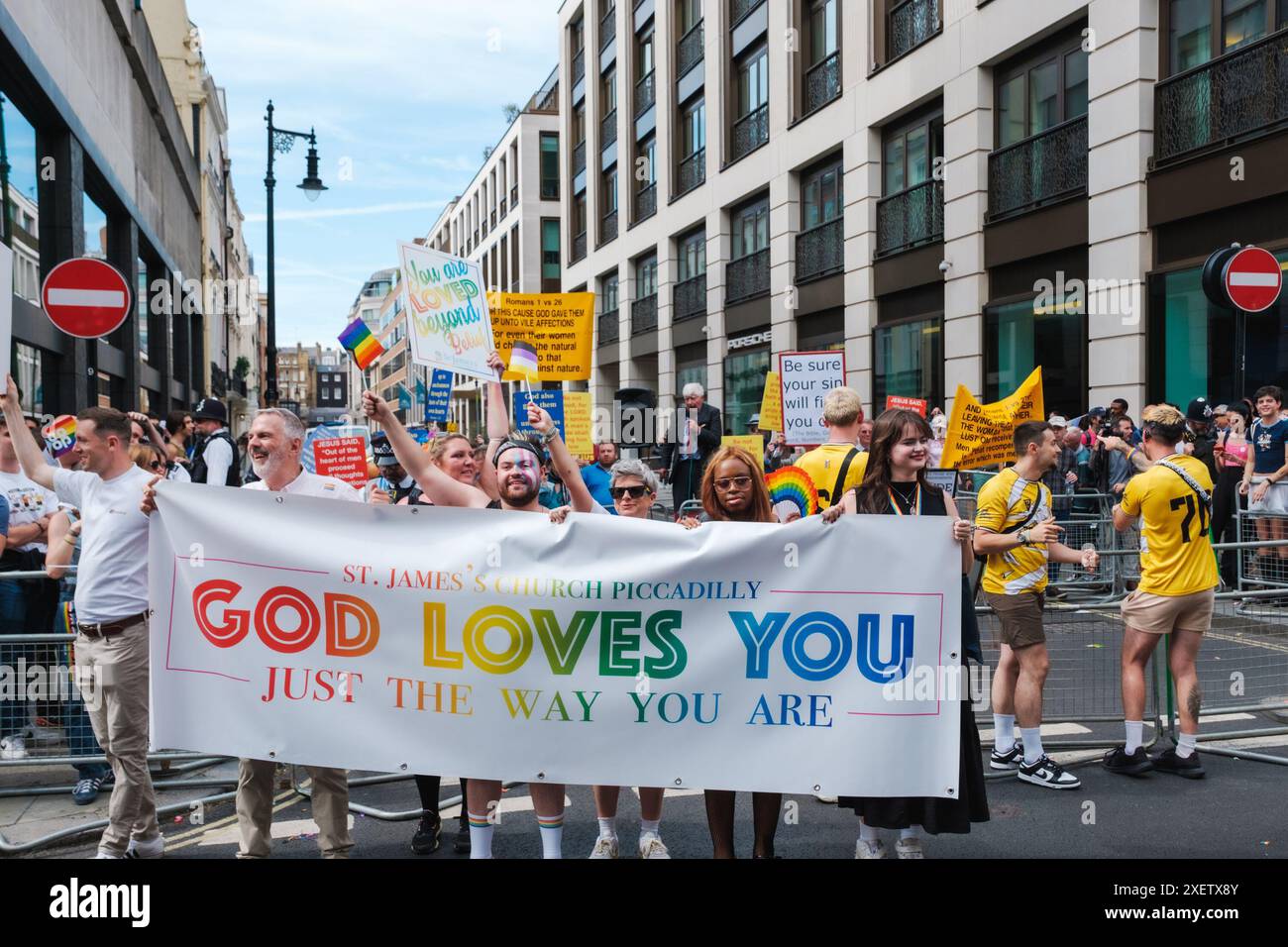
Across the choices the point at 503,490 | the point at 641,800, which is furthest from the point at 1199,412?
the point at 503,490

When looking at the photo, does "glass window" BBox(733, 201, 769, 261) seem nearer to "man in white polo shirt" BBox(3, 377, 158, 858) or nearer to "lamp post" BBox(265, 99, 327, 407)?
"lamp post" BBox(265, 99, 327, 407)

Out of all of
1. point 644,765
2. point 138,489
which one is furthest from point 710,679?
point 138,489

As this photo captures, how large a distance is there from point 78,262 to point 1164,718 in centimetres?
817

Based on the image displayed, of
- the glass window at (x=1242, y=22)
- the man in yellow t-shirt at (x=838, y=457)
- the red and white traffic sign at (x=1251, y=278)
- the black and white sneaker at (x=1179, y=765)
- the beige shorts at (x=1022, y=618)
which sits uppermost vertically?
the glass window at (x=1242, y=22)

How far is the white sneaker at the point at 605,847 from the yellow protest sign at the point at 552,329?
6.55 meters

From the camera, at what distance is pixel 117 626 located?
482 centimetres

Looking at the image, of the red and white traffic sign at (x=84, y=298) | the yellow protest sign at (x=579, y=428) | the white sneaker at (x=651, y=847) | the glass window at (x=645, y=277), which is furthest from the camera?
the glass window at (x=645, y=277)

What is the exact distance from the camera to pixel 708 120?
97.0 feet

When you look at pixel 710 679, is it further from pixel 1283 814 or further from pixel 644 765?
pixel 1283 814

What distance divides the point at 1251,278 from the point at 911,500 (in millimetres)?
7213

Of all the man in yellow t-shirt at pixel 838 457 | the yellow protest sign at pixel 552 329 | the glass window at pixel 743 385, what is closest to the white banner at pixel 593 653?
the man in yellow t-shirt at pixel 838 457

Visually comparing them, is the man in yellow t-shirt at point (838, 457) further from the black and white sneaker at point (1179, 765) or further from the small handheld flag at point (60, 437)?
the small handheld flag at point (60, 437)

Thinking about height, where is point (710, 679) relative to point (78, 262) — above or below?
below

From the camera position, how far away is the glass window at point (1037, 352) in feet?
52.6
